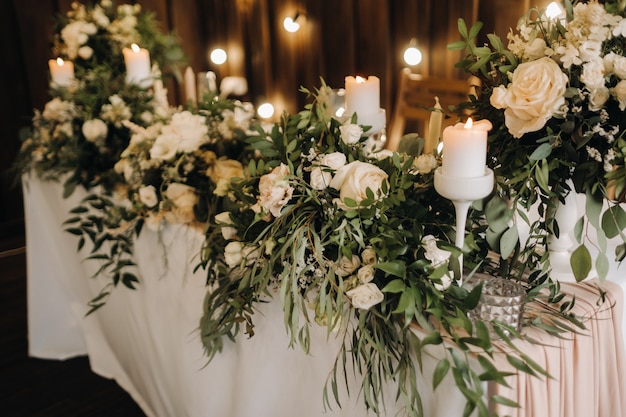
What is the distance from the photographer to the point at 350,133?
1023mm

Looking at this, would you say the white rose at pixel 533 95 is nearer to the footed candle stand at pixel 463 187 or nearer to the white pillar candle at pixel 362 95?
the footed candle stand at pixel 463 187

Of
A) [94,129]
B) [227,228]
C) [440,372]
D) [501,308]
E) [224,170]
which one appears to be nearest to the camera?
[440,372]

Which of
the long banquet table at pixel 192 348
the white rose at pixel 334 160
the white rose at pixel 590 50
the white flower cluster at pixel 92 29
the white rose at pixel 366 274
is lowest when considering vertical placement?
the long banquet table at pixel 192 348

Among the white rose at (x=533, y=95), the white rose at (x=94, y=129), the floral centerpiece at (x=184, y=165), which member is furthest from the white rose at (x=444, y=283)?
the white rose at (x=94, y=129)

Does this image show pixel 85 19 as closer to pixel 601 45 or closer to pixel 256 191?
pixel 256 191

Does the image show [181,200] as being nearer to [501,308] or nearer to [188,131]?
[188,131]

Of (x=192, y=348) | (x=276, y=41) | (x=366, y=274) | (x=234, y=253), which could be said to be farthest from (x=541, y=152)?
(x=276, y=41)

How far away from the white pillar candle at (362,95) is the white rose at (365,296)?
43 cm

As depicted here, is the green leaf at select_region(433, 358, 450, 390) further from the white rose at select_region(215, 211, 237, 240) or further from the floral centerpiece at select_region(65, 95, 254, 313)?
the floral centerpiece at select_region(65, 95, 254, 313)

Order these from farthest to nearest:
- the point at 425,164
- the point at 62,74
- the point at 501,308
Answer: the point at 62,74 < the point at 425,164 < the point at 501,308

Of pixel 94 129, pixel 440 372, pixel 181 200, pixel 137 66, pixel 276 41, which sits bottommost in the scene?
pixel 440 372

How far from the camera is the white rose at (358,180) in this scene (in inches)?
36.4

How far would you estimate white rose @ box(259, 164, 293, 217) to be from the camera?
941 mm

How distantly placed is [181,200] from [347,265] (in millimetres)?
616
